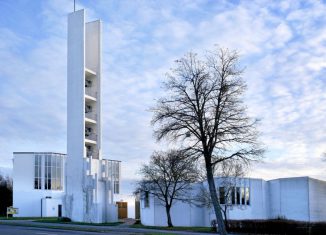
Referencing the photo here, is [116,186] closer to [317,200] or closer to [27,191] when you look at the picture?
[27,191]

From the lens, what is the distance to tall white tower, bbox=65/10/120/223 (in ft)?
179

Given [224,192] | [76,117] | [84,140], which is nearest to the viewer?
[224,192]

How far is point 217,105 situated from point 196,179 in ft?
81.7

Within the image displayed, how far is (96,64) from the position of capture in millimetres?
62219

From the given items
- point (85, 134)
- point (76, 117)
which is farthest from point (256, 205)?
point (76, 117)

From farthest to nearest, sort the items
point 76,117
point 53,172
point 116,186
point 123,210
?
point 116,186 < point 53,172 < point 123,210 < point 76,117

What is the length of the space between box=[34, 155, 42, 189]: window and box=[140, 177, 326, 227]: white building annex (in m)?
30.2

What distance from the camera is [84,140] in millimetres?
55906

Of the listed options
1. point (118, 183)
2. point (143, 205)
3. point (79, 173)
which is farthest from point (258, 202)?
point (118, 183)

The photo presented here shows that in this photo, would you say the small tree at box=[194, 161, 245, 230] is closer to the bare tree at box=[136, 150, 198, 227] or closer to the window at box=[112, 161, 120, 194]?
the bare tree at box=[136, 150, 198, 227]

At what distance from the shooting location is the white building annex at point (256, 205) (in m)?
48.8

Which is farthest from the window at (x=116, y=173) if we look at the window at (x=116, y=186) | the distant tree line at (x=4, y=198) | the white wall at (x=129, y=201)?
the distant tree line at (x=4, y=198)

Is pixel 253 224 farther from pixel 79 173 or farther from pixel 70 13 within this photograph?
pixel 70 13

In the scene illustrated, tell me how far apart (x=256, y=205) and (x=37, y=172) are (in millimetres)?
39414
